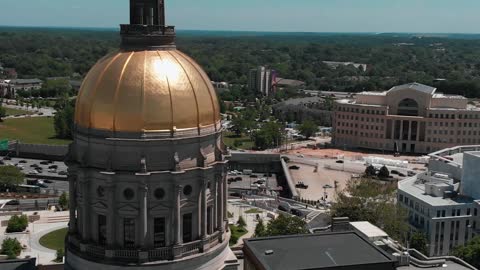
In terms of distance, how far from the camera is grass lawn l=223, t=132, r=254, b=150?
166000 mm

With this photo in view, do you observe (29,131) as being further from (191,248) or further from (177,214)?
(177,214)

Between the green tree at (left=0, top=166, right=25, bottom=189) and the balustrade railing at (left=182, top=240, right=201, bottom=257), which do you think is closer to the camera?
the balustrade railing at (left=182, top=240, right=201, bottom=257)

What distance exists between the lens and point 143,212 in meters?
35.9

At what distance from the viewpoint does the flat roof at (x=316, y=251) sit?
128 ft

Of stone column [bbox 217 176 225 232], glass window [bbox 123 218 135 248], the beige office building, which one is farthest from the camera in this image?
the beige office building

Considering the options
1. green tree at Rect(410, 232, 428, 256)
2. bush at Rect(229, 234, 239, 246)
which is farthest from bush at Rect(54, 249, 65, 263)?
→ green tree at Rect(410, 232, 428, 256)

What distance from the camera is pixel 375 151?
164875 millimetres

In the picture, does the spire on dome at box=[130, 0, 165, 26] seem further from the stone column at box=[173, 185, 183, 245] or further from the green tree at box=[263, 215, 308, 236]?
the green tree at box=[263, 215, 308, 236]

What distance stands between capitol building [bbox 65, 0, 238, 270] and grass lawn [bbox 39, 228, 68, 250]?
143ft

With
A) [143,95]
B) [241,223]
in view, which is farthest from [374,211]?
[143,95]

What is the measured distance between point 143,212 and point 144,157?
3.31 metres

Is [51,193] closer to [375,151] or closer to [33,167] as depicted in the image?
[33,167]

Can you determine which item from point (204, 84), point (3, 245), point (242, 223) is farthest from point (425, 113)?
point (204, 84)

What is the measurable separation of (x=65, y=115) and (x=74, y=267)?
139187 millimetres
